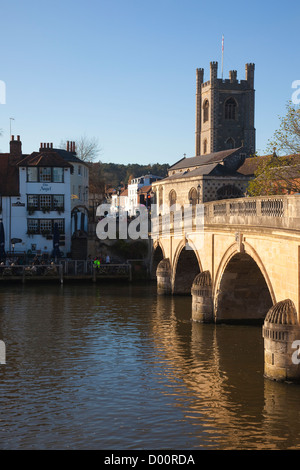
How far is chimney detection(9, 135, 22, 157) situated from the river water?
2892 centimetres

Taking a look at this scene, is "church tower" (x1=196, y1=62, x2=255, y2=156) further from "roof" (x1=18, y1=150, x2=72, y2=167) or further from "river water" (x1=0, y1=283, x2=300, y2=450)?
"river water" (x1=0, y1=283, x2=300, y2=450)

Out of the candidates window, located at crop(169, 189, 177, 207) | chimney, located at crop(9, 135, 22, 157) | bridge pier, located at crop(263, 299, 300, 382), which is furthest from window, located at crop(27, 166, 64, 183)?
bridge pier, located at crop(263, 299, 300, 382)

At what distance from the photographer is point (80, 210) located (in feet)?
220

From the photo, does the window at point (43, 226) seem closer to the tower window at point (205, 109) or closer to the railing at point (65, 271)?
the railing at point (65, 271)

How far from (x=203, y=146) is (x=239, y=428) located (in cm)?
8598

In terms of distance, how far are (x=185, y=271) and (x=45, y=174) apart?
2113 cm

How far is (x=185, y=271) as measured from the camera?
44.5 metres

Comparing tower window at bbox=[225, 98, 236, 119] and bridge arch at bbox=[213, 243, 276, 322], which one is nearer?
bridge arch at bbox=[213, 243, 276, 322]

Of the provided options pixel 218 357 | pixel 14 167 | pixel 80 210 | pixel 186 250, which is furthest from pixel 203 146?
pixel 218 357

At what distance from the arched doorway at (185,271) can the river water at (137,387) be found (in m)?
9.17

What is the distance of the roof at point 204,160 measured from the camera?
242ft

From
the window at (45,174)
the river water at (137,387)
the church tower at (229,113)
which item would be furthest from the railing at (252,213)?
the church tower at (229,113)

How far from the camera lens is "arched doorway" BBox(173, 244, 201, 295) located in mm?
43500
